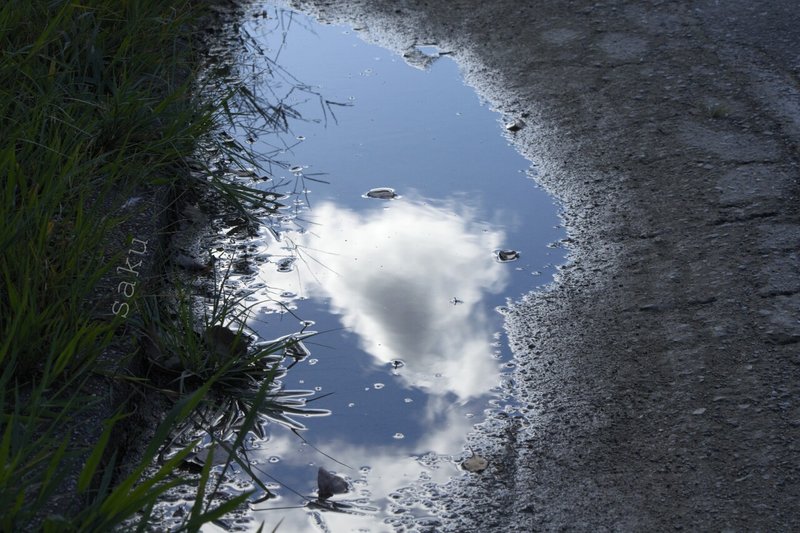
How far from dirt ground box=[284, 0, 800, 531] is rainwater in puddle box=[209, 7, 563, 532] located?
0.10 metres

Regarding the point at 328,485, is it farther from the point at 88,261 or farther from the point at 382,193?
the point at 382,193

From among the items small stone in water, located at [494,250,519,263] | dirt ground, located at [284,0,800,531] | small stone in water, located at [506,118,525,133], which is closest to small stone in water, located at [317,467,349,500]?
dirt ground, located at [284,0,800,531]

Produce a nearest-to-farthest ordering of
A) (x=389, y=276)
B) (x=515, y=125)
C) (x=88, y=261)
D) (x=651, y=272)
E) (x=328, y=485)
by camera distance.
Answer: (x=328, y=485), (x=88, y=261), (x=651, y=272), (x=389, y=276), (x=515, y=125)

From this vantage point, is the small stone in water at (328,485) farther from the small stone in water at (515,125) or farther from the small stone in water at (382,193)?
the small stone in water at (515,125)

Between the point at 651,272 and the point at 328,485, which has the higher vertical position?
the point at 651,272

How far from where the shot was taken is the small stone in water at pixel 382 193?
9.80 feet

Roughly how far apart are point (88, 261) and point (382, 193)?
1168mm

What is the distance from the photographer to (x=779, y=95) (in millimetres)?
3363

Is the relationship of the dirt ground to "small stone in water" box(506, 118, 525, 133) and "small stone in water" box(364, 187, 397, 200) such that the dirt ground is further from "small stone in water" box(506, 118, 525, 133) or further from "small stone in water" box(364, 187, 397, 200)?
"small stone in water" box(364, 187, 397, 200)

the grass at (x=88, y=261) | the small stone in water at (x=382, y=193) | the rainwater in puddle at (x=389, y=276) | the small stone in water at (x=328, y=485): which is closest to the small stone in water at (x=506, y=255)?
the rainwater in puddle at (x=389, y=276)

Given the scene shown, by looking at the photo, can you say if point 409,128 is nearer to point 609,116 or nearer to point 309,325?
point 609,116

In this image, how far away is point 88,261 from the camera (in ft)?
6.66

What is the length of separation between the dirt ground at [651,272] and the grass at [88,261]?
0.59 metres

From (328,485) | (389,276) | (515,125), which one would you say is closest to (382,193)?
(389,276)
